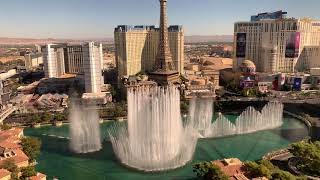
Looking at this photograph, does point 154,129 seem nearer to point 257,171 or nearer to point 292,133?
point 257,171

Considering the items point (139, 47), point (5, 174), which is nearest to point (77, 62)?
point (139, 47)

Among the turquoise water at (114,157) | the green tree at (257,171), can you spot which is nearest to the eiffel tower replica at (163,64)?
the turquoise water at (114,157)

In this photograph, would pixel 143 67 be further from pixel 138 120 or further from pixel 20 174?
pixel 20 174

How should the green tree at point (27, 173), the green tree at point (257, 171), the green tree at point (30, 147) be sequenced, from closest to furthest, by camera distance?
the green tree at point (257, 171) < the green tree at point (27, 173) < the green tree at point (30, 147)

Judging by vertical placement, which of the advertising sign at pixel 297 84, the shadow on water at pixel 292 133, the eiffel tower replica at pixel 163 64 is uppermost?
the eiffel tower replica at pixel 163 64

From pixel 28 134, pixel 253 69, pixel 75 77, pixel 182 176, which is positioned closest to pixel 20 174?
pixel 182 176

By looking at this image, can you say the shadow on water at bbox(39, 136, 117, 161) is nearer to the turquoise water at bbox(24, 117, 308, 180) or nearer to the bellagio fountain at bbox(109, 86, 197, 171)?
the turquoise water at bbox(24, 117, 308, 180)

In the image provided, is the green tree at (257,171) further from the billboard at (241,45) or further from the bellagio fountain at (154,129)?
the billboard at (241,45)
